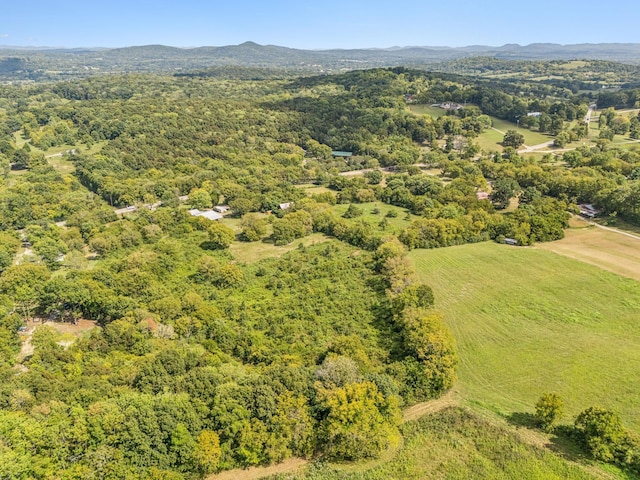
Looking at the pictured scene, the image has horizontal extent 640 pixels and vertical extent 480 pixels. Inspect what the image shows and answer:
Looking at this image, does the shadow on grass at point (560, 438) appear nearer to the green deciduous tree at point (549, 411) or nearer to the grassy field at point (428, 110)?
the green deciduous tree at point (549, 411)

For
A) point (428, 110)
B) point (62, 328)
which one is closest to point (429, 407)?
point (62, 328)

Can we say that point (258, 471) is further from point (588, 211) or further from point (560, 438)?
point (588, 211)

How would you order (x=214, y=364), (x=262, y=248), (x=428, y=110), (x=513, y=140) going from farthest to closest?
(x=428, y=110), (x=513, y=140), (x=262, y=248), (x=214, y=364)

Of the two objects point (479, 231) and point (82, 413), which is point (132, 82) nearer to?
point (479, 231)

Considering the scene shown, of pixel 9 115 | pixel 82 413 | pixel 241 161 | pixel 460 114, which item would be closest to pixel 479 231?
pixel 82 413

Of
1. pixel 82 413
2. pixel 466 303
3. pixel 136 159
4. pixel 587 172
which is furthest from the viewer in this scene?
pixel 136 159

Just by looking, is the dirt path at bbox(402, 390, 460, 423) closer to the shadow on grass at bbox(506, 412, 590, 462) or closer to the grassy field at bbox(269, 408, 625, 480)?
the grassy field at bbox(269, 408, 625, 480)

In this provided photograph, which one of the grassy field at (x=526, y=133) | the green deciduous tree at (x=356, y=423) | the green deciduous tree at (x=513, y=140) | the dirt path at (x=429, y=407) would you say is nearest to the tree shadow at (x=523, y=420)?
the dirt path at (x=429, y=407)
